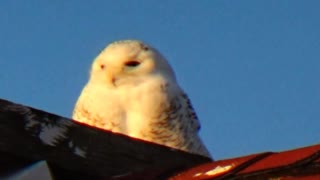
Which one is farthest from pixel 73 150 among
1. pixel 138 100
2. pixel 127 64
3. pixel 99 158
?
pixel 127 64

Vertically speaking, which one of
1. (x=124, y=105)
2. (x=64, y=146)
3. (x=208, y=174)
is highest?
(x=124, y=105)

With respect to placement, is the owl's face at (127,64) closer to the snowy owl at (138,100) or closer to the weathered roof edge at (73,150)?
the snowy owl at (138,100)

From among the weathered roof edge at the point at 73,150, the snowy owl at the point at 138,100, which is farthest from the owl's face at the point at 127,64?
the weathered roof edge at the point at 73,150

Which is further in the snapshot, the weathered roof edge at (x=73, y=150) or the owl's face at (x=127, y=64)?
the owl's face at (x=127, y=64)

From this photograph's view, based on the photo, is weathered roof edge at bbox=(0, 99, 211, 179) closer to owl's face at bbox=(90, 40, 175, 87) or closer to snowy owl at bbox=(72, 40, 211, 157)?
snowy owl at bbox=(72, 40, 211, 157)

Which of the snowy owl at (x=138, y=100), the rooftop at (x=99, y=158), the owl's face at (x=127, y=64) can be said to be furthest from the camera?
the owl's face at (x=127, y=64)

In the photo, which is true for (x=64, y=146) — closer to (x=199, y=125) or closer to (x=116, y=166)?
(x=116, y=166)

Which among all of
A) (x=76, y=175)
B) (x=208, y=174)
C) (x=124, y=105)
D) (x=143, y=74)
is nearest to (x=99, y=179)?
(x=76, y=175)

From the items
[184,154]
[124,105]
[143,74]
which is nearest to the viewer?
[184,154]
